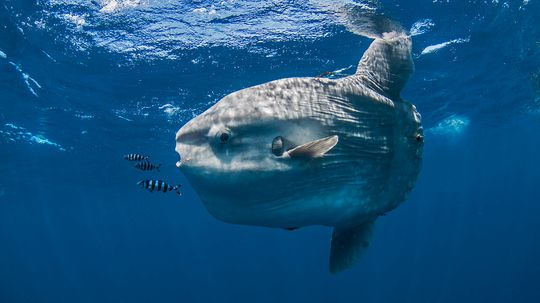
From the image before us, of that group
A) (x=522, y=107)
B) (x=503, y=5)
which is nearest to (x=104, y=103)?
(x=503, y=5)

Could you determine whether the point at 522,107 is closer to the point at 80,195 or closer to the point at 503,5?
the point at 503,5

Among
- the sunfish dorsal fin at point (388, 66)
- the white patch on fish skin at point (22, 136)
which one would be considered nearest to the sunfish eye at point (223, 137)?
the sunfish dorsal fin at point (388, 66)

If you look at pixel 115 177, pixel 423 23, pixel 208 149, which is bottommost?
pixel 208 149

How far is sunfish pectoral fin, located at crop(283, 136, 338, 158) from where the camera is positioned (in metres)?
1.86

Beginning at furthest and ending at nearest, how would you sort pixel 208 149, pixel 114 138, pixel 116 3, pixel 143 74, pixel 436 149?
pixel 436 149
pixel 114 138
pixel 143 74
pixel 116 3
pixel 208 149

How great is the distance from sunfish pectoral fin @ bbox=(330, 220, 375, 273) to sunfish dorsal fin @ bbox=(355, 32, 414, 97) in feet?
3.43

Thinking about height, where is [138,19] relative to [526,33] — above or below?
below

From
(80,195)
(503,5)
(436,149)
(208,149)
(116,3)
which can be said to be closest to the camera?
(208,149)

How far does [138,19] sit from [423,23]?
319 inches

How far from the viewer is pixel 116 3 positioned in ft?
28.6

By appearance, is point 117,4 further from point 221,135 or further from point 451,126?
point 451,126

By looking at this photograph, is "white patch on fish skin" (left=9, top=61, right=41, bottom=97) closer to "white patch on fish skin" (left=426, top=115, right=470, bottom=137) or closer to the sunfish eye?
the sunfish eye

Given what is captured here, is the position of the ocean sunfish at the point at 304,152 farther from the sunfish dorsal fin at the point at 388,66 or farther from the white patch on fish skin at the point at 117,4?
the white patch on fish skin at the point at 117,4

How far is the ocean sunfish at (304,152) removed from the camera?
187 cm
